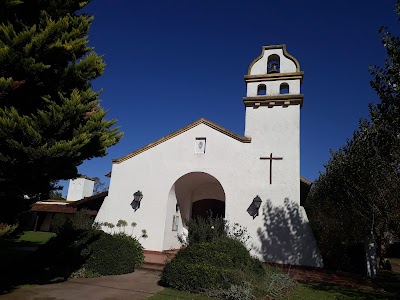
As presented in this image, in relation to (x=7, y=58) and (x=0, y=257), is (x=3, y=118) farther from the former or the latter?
(x=0, y=257)

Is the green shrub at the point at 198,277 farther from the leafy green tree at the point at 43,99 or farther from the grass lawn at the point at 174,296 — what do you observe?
the leafy green tree at the point at 43,99

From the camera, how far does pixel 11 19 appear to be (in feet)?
19.2

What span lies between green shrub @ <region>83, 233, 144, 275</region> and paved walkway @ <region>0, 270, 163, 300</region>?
0.36m

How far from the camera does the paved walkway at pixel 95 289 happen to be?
661 cm

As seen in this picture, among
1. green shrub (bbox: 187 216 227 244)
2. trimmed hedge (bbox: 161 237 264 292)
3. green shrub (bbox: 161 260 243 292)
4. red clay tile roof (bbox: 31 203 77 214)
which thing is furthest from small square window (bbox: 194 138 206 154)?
red clay tile roof (bbox: 31 203 77 214)

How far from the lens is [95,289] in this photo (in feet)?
24.7

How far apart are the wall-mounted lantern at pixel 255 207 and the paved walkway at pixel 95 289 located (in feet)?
17.3

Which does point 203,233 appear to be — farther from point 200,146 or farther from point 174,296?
point 200,146

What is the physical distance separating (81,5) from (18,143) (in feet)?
11.4

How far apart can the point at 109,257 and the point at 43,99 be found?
18.8 feet

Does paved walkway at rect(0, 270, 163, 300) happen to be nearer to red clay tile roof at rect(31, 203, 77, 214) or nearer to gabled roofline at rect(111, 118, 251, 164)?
gabled roofline at rect(111, 118, 251, 164)

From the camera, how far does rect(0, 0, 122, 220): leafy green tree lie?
214 inches

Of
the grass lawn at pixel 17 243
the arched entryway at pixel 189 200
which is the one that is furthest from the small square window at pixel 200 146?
the grass lawn at pixel 17 243

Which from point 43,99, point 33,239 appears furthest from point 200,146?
point 33,239
